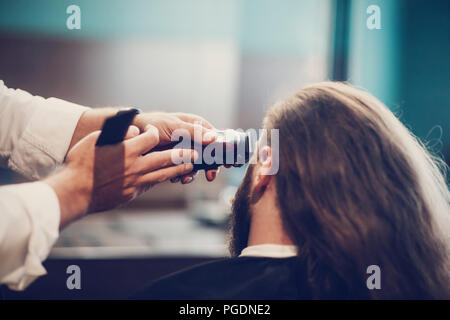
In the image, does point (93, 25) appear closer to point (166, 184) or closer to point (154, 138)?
point (166, 184)

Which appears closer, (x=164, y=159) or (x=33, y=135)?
(x=164, y=159)

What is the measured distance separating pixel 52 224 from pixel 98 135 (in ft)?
0.92

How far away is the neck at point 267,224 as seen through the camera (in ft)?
3.97

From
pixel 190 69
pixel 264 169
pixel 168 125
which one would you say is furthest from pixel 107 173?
pixel 190 69

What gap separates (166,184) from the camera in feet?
15.1

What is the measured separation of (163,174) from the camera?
1.25m

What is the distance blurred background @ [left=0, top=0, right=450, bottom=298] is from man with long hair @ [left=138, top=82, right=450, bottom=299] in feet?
3.86

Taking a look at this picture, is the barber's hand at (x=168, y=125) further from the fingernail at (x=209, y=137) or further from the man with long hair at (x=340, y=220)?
the man with long hair at (x=340, y=220)

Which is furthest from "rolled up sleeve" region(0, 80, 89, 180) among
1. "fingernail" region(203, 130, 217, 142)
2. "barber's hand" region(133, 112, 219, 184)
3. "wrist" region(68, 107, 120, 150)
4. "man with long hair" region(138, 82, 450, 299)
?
"man with long hair" region(138, 82, 450, 299)

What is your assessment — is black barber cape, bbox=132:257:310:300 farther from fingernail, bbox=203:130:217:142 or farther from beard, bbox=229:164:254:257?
fingernail, bbox=203:130:217:142

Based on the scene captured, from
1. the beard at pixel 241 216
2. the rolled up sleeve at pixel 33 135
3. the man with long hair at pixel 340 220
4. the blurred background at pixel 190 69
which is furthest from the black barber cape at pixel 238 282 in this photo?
the blurred background at pixel 190 69

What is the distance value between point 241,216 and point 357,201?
1.27 feet

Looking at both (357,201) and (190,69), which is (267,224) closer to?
(357,201)
